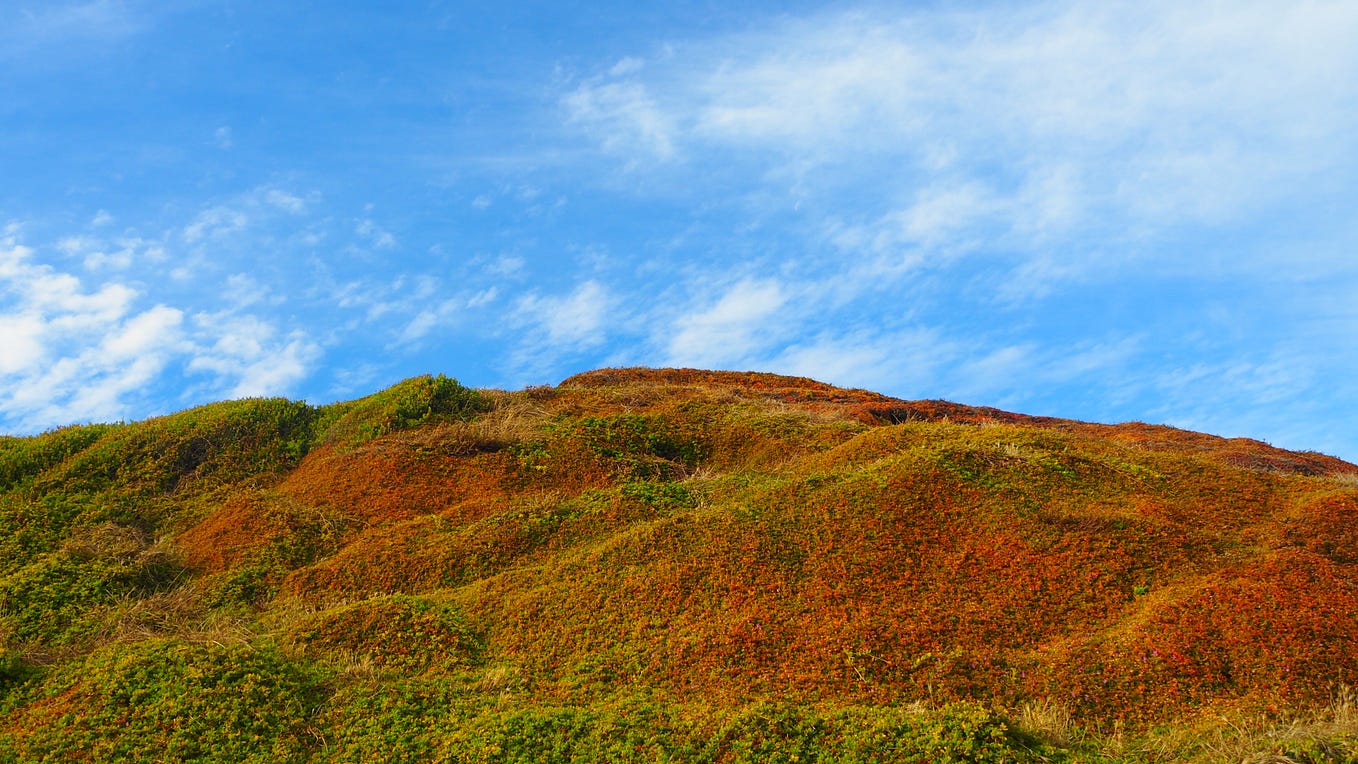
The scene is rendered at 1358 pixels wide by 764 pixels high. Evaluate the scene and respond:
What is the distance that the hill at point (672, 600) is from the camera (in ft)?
32.1

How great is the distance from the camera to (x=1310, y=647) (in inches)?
429

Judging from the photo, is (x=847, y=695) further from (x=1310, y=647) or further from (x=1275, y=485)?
(x=1275, y=485)

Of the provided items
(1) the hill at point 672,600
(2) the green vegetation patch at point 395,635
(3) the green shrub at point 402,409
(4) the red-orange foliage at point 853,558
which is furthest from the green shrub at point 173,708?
(3) the green shrub at point 402,409

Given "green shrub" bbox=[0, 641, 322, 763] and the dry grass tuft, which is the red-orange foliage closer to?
the dry grass tuft

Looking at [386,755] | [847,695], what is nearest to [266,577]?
[386,755]

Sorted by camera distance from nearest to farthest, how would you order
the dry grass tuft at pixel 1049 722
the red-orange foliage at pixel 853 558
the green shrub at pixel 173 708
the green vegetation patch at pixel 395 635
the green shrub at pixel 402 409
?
1. the dry grass tuft at pixel 1049 722
2. the green shrub at pixel 173 708
3. the red-orange foliage at pixel 853 558
4. the green vegetation patch at pixel 395 635
5. the green shrub at pixel 402 409

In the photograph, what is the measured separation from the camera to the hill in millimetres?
9773

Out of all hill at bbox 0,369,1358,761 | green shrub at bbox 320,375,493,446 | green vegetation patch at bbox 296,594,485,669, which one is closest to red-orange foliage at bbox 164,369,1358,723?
hill at bbox 0,369,1358,761

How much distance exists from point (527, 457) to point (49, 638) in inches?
335

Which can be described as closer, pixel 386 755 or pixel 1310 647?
pixel 386 755

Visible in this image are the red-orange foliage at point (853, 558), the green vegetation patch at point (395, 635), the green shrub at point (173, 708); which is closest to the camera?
the green shrub at point (173, 708)

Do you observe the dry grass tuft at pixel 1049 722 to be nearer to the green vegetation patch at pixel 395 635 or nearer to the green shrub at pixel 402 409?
the green vegetation patch at pixel 395 635

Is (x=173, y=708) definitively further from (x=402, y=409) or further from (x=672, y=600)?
(x=402, y=409)

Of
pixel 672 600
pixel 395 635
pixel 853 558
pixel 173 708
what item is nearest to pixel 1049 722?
pixel 853 558
